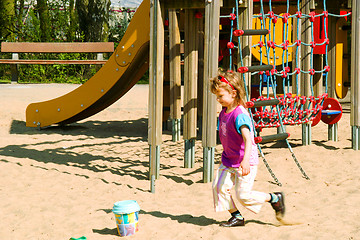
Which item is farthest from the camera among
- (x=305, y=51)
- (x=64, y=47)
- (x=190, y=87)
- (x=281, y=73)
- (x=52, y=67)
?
(x=52, y=67)

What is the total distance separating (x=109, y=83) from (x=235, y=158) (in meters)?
4.53

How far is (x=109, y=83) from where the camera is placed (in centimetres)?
830

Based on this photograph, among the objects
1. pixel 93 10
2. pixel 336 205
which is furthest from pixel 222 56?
pixel 93 10

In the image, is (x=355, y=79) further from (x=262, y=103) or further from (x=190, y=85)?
(x=190, y=85)

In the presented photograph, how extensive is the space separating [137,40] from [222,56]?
60.6 inches

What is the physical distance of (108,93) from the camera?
8617 mm

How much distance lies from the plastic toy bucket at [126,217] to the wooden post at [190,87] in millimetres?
2228

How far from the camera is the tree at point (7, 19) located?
17984 millimetres

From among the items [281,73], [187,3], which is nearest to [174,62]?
[187,3]

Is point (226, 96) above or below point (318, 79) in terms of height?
below

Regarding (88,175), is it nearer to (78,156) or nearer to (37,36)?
(78,156)

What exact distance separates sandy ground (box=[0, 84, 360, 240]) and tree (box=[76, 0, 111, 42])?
8.19 metres

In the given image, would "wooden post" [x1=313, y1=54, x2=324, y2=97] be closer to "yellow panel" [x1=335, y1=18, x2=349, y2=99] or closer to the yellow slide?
"yellow panel" [x1=335, y1=18, x2=349, y2=99]

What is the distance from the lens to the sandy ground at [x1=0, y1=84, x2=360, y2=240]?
4230 mm
